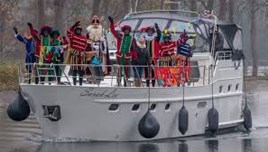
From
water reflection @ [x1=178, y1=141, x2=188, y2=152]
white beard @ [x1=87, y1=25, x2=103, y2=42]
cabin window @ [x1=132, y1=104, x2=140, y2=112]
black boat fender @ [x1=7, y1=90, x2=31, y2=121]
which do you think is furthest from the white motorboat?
white beard @ [x1=87, y1=25, x2=103, y2=42]

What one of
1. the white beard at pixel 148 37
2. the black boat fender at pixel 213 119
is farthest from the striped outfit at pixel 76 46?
the black boat fender at pixel 213 119

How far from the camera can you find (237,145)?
24.3 metres

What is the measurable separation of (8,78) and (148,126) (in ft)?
56.5

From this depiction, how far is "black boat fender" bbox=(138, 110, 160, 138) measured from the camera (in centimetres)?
2255

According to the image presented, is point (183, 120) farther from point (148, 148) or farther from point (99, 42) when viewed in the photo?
point (99, 42)

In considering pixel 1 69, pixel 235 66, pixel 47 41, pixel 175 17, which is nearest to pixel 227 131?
pixel 235 66

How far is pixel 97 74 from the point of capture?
23047 mm

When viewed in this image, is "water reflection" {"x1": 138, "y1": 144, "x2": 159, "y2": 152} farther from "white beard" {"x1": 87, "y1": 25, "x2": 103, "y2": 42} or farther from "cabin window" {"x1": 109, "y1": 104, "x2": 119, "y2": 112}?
"white beard" {"x1": 87, "y1": 25, "x2": 103, "y2": 42}

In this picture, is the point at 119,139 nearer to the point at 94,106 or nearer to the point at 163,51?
the point at 94,106

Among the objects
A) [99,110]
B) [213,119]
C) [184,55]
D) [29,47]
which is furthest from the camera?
[213,119]

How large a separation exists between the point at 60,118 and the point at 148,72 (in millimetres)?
2578

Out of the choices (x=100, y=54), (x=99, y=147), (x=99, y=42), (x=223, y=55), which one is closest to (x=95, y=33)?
(x=99, y=42)

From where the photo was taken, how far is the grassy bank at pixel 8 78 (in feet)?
125

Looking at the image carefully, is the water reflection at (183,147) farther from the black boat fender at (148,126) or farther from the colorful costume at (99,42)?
the colorful costume at (99,42)
